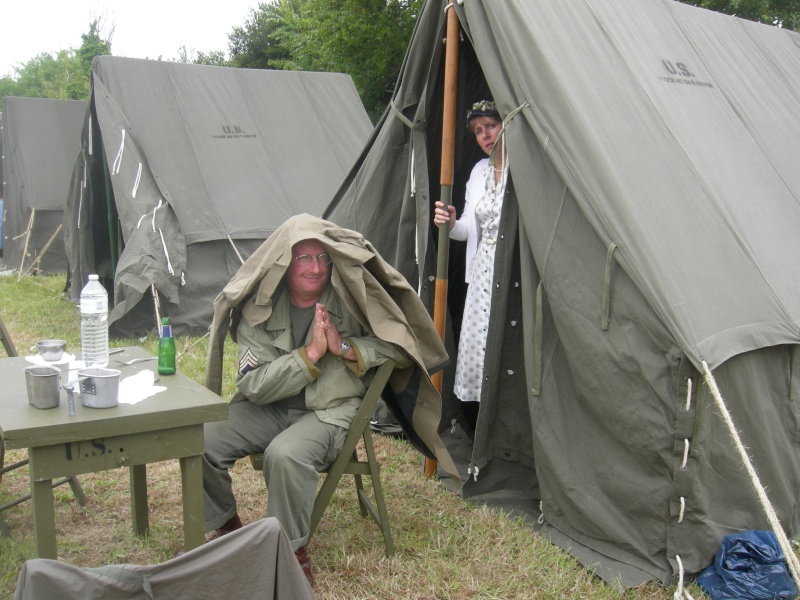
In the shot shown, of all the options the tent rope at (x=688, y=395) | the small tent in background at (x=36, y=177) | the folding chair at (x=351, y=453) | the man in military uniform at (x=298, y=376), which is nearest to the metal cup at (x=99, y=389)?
the man in military uniform at (x=298, y=376)

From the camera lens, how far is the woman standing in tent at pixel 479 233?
11.8ft

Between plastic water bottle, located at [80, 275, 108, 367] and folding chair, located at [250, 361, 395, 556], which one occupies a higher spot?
plastic water bottle, located at [80, 275, 108, 367]

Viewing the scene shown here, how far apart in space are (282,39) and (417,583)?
18.3 metres

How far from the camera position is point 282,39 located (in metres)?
19.4

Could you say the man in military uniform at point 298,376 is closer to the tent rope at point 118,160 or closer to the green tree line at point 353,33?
the tent rope at point 118,160

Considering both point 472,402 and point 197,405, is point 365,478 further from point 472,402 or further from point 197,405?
point 197,405

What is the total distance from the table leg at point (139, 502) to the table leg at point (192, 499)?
2.49 ft

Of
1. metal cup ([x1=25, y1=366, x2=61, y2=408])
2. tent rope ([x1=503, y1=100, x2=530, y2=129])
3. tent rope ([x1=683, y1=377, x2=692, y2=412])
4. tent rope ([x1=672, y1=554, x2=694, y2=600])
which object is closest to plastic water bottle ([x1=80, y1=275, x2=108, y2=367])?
metal cup ([x1=25, y1=366, x2=61, y2=408])

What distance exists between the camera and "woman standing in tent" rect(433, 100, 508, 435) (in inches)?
141

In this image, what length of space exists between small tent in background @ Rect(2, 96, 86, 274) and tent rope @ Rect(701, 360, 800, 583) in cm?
954

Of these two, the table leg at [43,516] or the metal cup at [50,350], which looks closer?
the table leg at [43,516]

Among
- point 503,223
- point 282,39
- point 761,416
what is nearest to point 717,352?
point 761,416

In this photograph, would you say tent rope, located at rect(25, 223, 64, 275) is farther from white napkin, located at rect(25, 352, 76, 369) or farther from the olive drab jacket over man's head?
the olive drab jacket over man's head

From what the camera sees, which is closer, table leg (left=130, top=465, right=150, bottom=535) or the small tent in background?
table leg (left=130, top=465, right=150, bottom=535)
